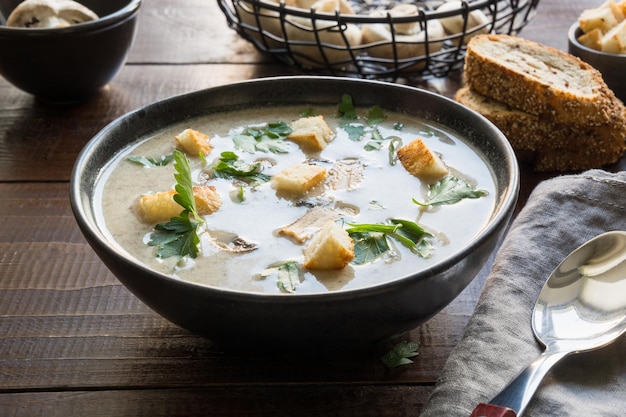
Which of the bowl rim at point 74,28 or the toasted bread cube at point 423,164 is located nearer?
the toasted bread cube at point 423,164

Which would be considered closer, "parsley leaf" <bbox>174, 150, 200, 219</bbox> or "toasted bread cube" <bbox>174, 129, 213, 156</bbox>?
"parsley leaf" <bbox>174, 150, 200, 219</bbox>

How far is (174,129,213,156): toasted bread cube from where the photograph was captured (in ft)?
6.07

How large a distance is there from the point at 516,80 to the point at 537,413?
1.20m

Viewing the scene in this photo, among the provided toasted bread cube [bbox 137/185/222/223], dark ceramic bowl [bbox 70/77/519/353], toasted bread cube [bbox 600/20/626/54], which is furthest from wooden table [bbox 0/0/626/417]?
toasted bread cube [bbox 600/20/626/54]

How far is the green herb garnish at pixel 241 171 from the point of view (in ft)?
5.84

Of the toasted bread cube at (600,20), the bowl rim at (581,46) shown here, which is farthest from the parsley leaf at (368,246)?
the toasted bread cube at (600,20)

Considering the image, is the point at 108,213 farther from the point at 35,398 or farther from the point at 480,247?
the point at 480,247

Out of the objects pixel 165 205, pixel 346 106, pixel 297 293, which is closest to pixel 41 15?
pixel 346 106

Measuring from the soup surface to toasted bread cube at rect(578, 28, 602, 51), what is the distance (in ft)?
3.13

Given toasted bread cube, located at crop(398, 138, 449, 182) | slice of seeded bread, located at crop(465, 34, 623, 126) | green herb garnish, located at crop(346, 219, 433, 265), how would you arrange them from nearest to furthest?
green herb garnish, located at crop(346, 219, 433, 265) → toasted bread cube, located at crop(398, 138, 449, 182) → slice of seeded bread, located at crop(465, 34, 623, 126)

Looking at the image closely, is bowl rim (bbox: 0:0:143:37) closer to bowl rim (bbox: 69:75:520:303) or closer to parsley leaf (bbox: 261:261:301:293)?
bowl rim (bbox: 69:75:520:303)

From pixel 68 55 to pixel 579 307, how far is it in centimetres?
176

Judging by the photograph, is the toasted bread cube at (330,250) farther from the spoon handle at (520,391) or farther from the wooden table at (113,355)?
the spoon handle at (520,391)

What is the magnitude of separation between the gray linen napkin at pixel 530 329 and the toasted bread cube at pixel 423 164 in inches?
8.9
